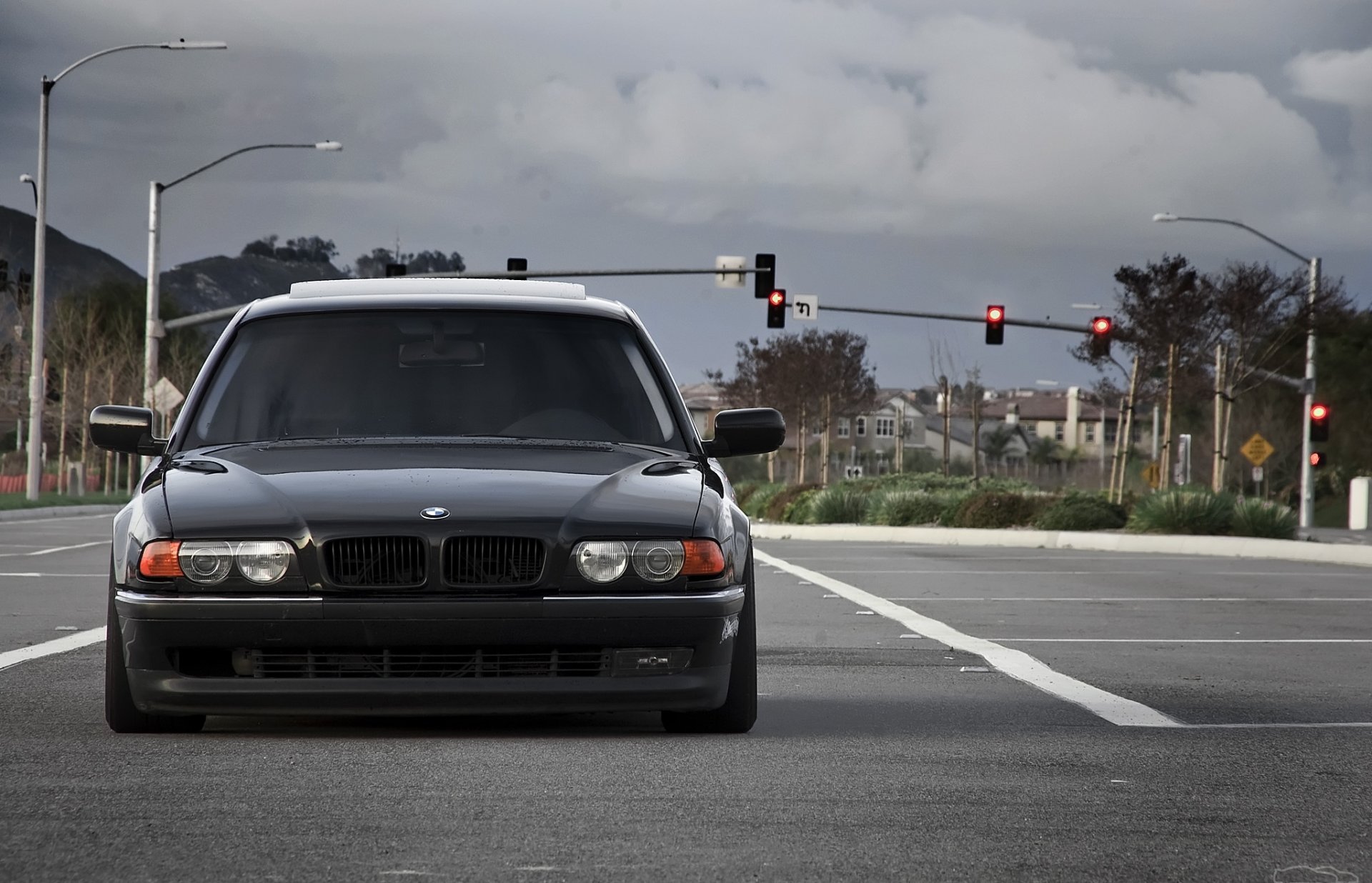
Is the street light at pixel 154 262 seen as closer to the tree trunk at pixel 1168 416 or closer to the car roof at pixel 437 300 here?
the tree trunk at pixel 1168 416

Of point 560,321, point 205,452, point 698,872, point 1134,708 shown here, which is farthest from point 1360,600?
point 698,872

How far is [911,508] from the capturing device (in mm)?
36781

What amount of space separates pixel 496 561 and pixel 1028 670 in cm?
448

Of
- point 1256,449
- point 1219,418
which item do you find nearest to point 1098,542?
point 1219,418

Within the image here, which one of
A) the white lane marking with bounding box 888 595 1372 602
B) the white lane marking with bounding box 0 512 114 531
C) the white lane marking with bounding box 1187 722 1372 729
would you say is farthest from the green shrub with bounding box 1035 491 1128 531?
the white lane marking with bounding box 1187 722 1372 729

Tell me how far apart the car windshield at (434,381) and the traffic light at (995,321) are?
37.4m

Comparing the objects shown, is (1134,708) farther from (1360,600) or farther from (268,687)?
(1360,600)

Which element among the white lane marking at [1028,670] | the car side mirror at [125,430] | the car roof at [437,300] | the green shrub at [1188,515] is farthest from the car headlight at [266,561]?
the green shrub at [1188,515]

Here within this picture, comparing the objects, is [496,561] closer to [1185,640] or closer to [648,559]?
[648,559]

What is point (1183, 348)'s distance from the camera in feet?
148

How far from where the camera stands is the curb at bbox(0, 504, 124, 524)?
36.5 m

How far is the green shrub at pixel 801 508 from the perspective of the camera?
4191 cm

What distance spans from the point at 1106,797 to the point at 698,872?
5.45 ft

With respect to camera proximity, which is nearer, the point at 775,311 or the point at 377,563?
the point at 377,563
